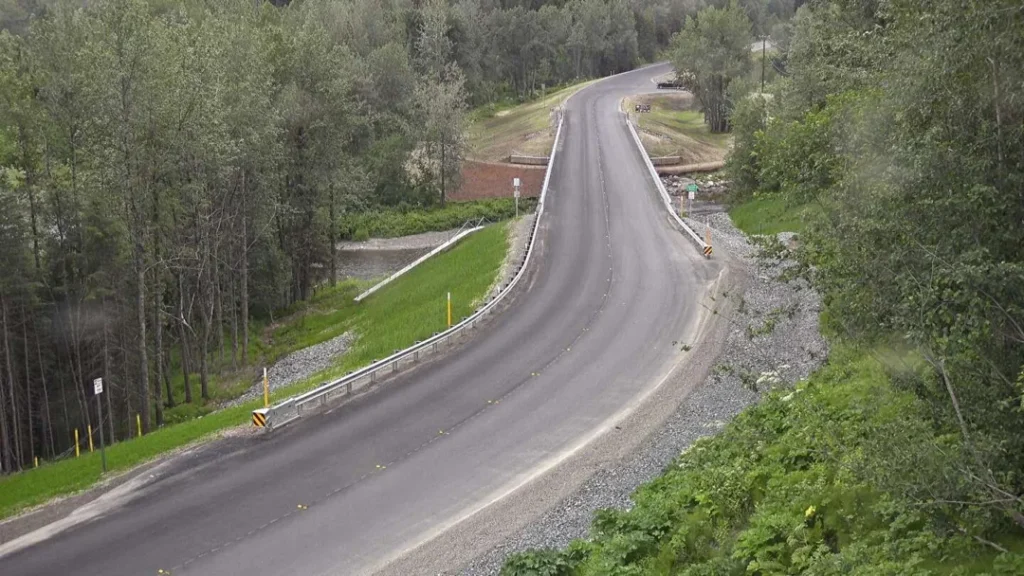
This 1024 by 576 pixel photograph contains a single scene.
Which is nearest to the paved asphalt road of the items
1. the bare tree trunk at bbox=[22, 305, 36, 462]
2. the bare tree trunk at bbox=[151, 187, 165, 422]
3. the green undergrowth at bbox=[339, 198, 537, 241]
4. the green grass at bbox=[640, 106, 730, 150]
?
the bare tree trunk at bbox=[151, 187, 165, 422]

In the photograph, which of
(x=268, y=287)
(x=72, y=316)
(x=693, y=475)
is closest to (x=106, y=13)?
(x=72, y=316)

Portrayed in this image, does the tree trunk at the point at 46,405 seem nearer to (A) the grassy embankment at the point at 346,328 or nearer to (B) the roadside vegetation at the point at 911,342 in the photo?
(A) the grassy embankment at the point at 346,328

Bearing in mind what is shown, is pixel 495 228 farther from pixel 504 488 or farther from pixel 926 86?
pixel 926 86

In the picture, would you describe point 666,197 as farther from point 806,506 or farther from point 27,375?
point 806,506

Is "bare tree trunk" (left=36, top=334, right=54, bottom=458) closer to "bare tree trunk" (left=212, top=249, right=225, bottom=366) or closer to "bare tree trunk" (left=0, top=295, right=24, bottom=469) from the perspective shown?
"bare tree trunk" (left=0, top=295, right=24, bottom=469)

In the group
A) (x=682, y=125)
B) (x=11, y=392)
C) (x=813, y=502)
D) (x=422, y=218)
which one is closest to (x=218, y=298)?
(x=11, y=392)
